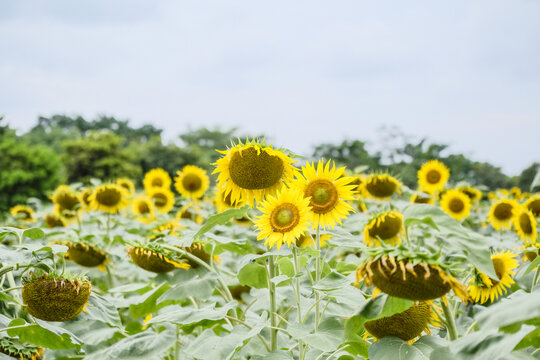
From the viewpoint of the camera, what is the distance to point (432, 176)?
14.2ft

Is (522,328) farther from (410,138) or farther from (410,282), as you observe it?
(410,138)

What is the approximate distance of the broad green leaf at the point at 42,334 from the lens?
1.42 meters

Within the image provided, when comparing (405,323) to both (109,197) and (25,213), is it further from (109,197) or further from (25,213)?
(25,213)

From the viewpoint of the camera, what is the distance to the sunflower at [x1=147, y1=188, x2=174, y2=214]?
447cm

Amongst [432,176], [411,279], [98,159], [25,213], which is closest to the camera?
[411,279]

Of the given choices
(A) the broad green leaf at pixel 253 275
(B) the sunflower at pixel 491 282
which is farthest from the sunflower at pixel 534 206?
(A) the broad green leaf at pixel 253 275

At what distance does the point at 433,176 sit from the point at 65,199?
334 cm

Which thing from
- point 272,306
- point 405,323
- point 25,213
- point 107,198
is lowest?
point 25,213

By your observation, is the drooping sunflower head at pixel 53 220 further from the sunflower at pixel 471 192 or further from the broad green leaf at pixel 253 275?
the sunflower at pixel 471 192

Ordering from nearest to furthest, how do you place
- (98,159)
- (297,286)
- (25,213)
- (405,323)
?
(405,323)
(297,286)
(25,213)
(98,159)

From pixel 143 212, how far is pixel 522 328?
4050 millimetres

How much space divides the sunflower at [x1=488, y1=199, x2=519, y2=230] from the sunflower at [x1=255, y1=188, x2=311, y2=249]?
2.75 m

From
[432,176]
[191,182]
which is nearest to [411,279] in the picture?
[191,182]

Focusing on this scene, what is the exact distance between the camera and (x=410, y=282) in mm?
907
